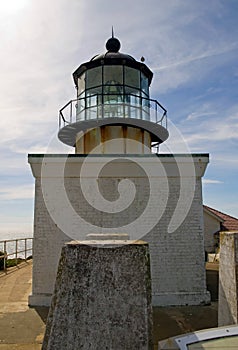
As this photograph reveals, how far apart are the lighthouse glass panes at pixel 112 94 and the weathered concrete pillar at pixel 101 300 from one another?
24.4 feet

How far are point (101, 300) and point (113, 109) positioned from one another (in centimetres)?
790

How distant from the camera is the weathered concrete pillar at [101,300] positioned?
2676 millimetres

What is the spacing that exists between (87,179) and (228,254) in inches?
149

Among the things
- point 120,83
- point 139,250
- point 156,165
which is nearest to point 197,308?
point 156,165

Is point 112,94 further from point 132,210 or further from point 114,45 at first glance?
point 132,210

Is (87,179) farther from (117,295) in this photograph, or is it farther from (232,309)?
(117,295)

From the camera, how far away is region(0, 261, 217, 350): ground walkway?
4.81 meters

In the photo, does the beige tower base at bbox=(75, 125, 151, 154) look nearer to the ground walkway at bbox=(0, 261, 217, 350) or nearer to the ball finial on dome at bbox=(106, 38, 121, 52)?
the ball finial on dome at bbox=(106, 38, 121, 52)

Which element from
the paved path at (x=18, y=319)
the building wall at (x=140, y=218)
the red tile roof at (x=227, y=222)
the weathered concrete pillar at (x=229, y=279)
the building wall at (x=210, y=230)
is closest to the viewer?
the weathered concrete pillar at (x=229, y=279)

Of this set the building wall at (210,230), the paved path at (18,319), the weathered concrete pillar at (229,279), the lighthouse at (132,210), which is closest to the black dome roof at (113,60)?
the lighthouse at (132,210)

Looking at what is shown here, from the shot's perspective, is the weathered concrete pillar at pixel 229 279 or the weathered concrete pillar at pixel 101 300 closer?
the weathered concrete pillar at pixel 101 300

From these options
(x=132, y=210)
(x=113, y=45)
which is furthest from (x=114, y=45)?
(x=132, y=210)

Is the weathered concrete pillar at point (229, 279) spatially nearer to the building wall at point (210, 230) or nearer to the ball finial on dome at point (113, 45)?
the ball finial on dome at point (113, 45)

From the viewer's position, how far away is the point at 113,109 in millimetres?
10008
